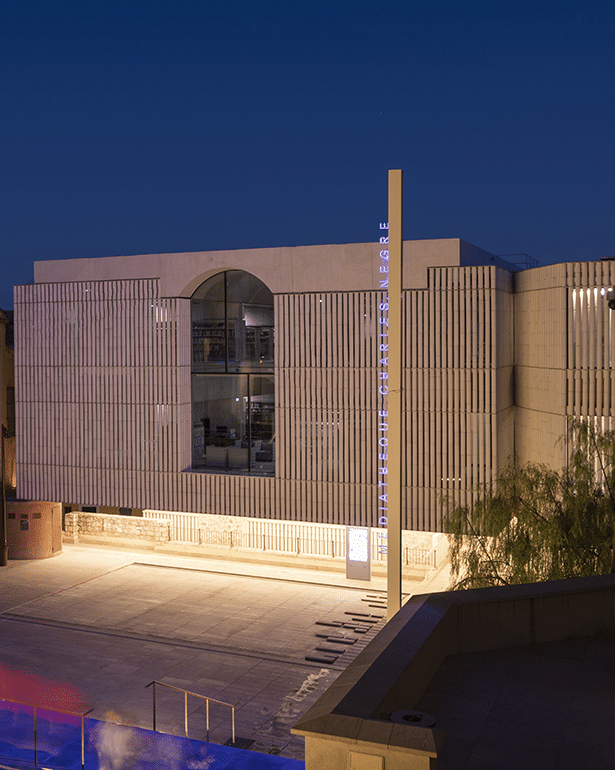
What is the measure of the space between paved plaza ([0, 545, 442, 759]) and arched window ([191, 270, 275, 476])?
458cm

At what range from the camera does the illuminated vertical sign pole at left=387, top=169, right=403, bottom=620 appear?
Result: 11.9 meters

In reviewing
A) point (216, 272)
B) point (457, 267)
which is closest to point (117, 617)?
point (216, 272)

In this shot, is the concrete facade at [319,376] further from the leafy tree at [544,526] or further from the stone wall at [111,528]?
the leafy tree at [544,526]

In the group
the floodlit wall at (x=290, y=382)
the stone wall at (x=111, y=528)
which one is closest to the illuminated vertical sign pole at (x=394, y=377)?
the floodlit wall at (x=290, y=382)

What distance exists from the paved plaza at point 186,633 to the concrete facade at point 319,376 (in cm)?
288

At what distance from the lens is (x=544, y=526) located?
18000 millimetres

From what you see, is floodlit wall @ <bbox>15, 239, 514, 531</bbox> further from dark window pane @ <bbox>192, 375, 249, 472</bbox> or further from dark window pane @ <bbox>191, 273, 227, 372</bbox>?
dark window pane @ <bbox>192, 375, 249, 472</bbox>

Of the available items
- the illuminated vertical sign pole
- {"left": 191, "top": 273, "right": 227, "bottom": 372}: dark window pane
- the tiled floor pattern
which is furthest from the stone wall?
the illuminated vertical sign pole

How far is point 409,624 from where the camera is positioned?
31.0ft

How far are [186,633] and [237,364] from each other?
10.3 metres

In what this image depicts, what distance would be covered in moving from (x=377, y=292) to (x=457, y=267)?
2.80 meters

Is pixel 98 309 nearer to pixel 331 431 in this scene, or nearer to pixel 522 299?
pixel 331 431

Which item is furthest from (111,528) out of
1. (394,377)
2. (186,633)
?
(394,377)

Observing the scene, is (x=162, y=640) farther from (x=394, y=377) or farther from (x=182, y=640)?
(x=394, y=377)
